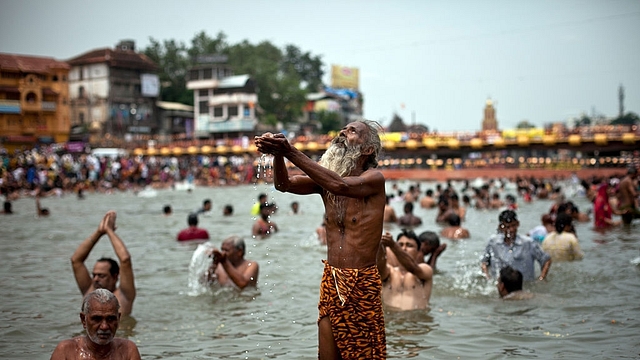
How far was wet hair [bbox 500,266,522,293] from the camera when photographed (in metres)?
8.05

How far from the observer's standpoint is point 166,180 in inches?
1702

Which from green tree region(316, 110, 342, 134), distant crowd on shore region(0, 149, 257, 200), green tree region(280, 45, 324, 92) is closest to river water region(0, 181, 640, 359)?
distant crowd on shore region(0, 149, 257, 200)

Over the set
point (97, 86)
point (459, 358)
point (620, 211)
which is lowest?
point (459, 358)

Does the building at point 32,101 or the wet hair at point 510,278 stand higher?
the building at point 32,101

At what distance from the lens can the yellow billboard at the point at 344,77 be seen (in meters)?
112

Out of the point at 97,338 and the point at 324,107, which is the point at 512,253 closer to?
the point at 97,338

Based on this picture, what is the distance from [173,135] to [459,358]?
64.6 metres

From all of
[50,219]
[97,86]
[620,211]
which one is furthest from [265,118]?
[620,211]

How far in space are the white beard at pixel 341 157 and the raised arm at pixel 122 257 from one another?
8.82ft

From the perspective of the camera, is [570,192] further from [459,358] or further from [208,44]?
[208,44]

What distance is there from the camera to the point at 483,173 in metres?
50.2

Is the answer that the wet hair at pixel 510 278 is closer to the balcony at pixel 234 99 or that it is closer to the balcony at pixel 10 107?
the balcony at pixel 10 107

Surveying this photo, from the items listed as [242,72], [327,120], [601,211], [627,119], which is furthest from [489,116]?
[601,211]

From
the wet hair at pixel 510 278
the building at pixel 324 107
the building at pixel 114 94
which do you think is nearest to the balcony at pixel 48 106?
the building at pixel 114 94
